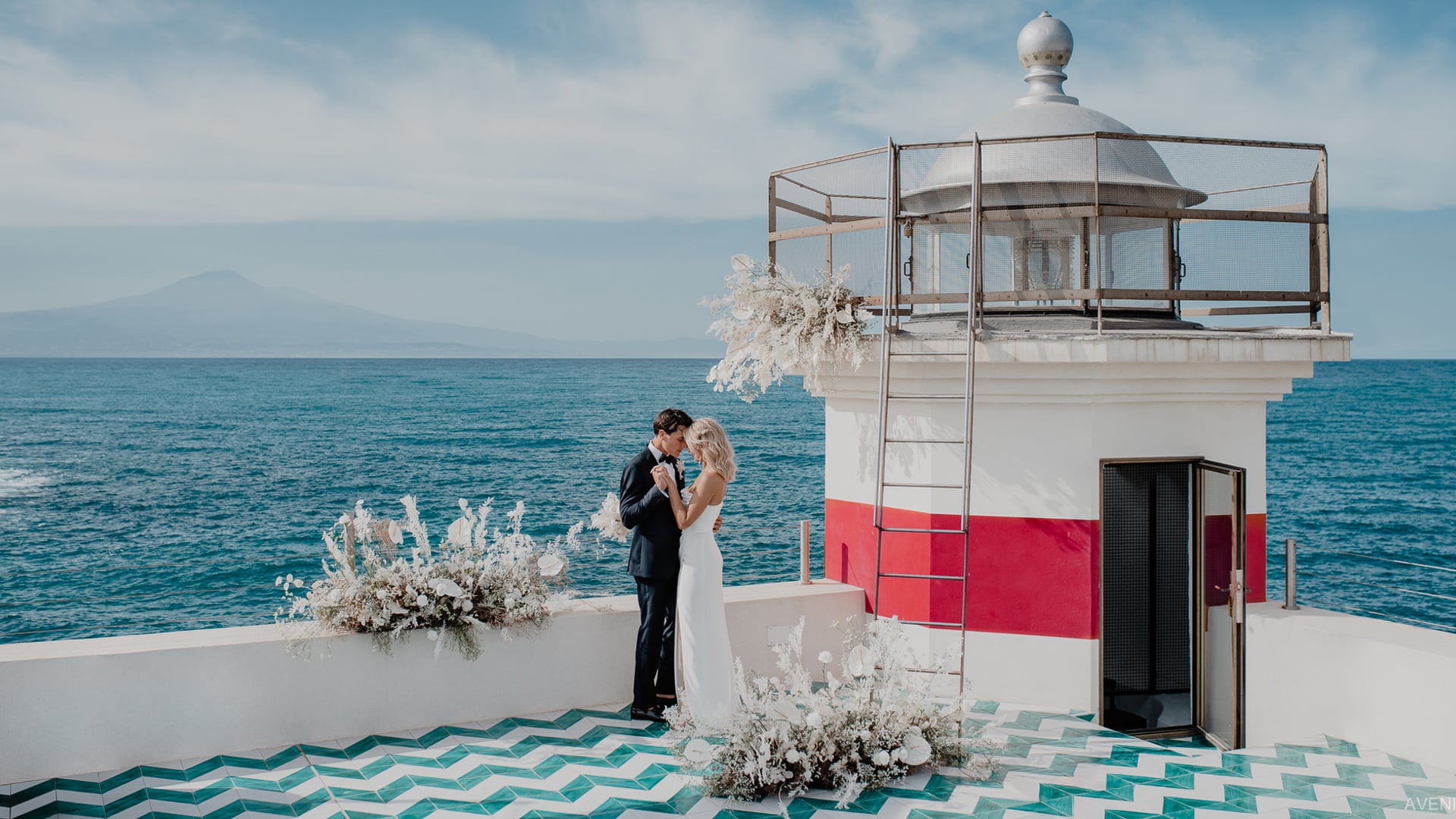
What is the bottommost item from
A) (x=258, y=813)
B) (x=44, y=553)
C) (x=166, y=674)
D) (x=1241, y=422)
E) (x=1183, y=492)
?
(x=44, y=553)

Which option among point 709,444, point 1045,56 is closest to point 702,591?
point 709,444

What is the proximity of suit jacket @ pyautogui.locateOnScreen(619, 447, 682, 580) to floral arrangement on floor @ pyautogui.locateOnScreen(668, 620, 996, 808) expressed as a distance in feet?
3.34

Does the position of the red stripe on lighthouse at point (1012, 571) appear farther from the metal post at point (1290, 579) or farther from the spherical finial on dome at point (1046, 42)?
the spherical finial on dome at point (1046, 42)

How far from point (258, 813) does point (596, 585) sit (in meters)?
24.3

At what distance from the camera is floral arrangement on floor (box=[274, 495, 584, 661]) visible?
689cm

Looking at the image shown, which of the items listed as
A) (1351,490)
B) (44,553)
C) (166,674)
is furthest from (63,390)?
(166,674)

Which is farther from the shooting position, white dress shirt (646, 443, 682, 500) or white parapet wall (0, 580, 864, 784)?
white dress shirt (646, 443, 682, 500)

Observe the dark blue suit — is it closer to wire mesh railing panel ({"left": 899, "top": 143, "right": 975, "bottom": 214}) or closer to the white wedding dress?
the white wedding dress

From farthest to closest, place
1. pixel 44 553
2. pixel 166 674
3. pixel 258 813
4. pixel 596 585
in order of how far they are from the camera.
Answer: pixel 44 553 → pixel 596 585 → pixel 166 674 → pixel 258 813

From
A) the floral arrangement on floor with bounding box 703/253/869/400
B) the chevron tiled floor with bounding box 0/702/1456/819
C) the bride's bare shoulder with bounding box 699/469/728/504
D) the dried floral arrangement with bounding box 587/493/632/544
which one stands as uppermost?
the floral arrangement on floor with bounding box 703/253/869/400

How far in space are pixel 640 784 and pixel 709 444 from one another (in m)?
1.99

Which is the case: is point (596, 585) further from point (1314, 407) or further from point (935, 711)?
point (1314, 407)

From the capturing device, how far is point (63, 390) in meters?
118

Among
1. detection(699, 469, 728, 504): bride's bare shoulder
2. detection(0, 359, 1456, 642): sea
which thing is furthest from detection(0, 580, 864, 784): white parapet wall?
detection(699, 469, 728, 504): bride's bare shoulder
